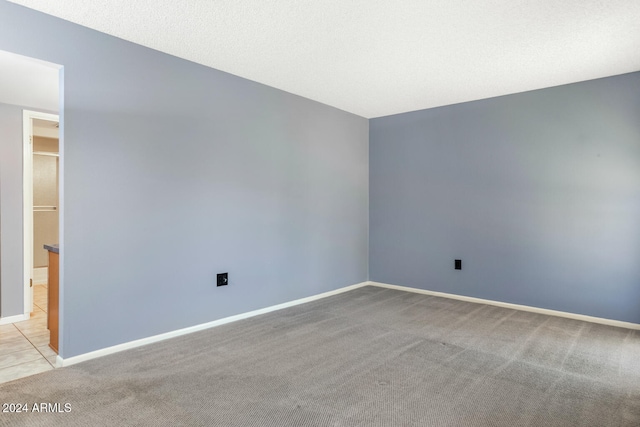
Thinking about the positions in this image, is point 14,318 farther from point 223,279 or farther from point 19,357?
point 223,279

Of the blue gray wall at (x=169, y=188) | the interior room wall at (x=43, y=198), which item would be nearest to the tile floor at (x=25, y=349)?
the blue gray wall at (x=169, y=188)

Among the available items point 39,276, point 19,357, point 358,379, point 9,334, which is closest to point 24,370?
point 19,357

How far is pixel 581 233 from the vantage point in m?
3.53

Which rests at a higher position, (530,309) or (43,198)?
(43,198)

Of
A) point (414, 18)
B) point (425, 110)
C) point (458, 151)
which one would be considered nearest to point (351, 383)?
point (414, 18)

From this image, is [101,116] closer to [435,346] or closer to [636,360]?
[435,346]

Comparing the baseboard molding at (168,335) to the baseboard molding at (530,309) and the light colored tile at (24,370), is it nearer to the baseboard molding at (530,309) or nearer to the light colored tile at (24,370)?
the light colored tile at (24,370)

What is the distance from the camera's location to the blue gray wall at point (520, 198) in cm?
335

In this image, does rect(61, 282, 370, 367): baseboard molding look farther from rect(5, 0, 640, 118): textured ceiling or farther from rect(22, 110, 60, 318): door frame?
rect(5, 0, 640, 118): textured ceiling

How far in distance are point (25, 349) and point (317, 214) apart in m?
2.93

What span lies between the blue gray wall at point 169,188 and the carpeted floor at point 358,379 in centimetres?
36

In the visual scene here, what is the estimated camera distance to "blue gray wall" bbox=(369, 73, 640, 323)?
11.0 ft

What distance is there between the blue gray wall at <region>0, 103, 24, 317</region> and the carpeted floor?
187cm

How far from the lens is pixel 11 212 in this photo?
3574mm
